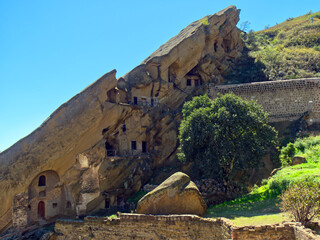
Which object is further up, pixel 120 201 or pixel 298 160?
pixel 298 160

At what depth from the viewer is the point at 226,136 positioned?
18141 millimetres

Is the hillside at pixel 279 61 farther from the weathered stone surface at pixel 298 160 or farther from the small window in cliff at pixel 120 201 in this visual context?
the small window in cliff at pixel 120 201

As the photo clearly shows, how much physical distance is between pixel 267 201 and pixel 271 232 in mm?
5343

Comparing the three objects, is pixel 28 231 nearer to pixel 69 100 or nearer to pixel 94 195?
pixel 94 195

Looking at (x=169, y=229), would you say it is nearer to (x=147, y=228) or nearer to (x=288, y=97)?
(x=147, y=228)

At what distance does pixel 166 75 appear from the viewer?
28.1 metres

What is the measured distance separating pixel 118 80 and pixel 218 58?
1072 centimetres

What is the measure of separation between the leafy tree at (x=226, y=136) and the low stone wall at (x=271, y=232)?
7463 mm

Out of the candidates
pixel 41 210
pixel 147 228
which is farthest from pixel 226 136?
pixel 41 210

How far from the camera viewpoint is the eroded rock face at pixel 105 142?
21031mm

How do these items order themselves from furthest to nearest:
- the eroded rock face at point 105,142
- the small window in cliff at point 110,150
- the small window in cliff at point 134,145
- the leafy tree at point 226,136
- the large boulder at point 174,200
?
the small window in cliff at point 134,145 < the small window in cliff at point 110,150 < the eroded rock face at point 105,142 < the leafy tree at point 226,136 < the large boulder at point 174,200

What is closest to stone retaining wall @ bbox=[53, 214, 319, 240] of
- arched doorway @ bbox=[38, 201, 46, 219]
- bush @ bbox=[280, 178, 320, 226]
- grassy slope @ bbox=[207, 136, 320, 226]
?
bush @ bbox=[280, 178, 320, 226]

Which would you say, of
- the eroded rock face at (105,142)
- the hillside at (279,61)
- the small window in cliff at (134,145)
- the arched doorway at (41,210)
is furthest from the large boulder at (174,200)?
the hillside at (279,61)

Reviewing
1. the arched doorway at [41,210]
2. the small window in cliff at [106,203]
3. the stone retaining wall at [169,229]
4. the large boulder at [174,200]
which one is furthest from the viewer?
the small window in cliff at [106,203]
